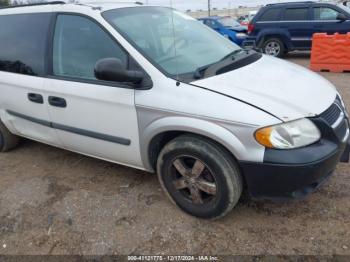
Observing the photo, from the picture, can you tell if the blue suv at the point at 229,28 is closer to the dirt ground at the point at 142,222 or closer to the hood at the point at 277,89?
the hood at the point at 277,89

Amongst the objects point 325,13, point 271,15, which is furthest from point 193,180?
point 271,15

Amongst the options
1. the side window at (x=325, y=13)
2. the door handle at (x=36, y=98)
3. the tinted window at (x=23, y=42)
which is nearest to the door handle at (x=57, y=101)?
the door handle at (x=36, y=98)

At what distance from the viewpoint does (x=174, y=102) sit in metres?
2.52

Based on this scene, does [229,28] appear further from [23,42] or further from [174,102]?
[174,102]

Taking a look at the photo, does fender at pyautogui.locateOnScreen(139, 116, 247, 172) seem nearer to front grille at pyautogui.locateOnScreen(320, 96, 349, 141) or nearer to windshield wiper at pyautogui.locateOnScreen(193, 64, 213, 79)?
windshield wiper at pyautogui.locateOnScreen(193, 64, 213, 79)

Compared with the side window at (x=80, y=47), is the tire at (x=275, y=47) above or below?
below

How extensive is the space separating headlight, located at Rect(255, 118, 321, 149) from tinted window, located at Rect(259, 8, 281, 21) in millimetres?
9284

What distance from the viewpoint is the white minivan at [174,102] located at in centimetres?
232

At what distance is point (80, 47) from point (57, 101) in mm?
547

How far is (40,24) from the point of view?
3.35 metres

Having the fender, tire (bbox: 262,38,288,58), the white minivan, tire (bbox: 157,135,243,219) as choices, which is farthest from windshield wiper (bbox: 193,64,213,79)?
tire (bbox: 262,38,288,58)

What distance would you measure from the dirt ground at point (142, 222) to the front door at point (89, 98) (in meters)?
0.41

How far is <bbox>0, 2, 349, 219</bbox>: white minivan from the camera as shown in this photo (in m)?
2.32

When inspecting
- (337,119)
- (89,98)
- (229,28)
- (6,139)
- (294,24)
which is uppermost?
(89,98)
